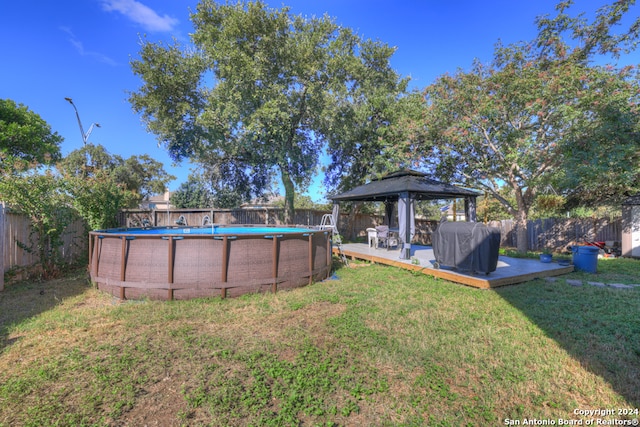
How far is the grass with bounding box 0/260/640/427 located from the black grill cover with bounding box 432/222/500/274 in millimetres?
1018

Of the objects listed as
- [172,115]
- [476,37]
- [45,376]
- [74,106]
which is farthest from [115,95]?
[476,37]

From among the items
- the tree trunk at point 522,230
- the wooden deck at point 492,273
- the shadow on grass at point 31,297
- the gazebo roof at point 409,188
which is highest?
the gazebo roof at point 409,188

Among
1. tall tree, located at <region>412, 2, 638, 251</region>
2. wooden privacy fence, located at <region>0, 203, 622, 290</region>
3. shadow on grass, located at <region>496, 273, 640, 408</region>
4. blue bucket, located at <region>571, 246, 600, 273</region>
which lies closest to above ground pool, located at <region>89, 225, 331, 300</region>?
shadow on grass, located at <region>496, 273, 640, 408</region>

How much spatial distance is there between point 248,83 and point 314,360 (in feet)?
29.3

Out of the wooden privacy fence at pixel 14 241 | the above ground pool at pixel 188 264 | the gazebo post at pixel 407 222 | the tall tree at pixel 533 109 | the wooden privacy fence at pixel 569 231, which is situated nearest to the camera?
the above ground pool at pixel 188 264

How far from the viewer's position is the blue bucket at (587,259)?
688 cm

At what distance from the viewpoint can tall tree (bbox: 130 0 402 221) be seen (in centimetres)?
904

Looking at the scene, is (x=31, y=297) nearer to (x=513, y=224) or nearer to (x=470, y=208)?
(x=470, y=208)

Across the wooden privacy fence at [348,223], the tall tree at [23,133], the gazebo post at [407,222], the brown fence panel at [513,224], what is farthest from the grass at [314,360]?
the tall tree at [23,133]

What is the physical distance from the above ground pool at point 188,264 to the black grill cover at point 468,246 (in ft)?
11.8

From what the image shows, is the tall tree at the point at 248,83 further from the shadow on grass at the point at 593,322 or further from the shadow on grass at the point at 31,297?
the shadow on grass at the point at 593,322

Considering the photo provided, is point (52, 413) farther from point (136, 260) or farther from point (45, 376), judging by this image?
point (136, 260)

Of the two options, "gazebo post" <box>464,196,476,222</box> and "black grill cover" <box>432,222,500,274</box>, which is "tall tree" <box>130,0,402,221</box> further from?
"black grill cover" <box>432,222,500,274</box>

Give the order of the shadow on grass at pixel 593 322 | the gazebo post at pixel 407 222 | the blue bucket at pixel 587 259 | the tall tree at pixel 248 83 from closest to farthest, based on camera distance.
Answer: the shadow on grass at pixel 593 322 < the blue bucket at pixel 587 259 < the gazebo post at pixel 407 222 < the tall tree at pixel 248 83
